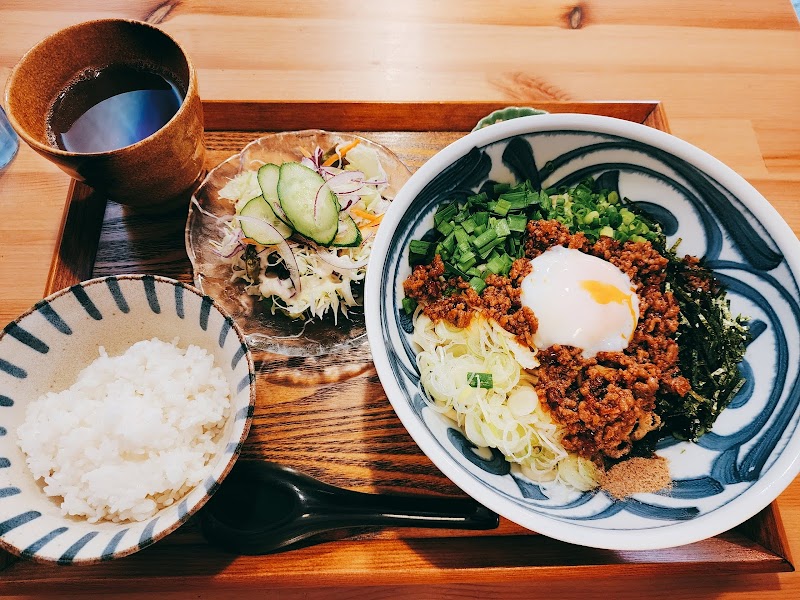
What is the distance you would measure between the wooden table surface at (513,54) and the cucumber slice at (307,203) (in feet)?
1.66

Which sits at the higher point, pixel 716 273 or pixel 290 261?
pixel 716 273

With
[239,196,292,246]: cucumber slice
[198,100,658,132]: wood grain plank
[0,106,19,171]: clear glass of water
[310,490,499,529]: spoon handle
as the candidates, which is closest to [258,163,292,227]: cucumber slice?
[239,196,292,246]: cucumber slice

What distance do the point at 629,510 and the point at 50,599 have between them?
1484 mm

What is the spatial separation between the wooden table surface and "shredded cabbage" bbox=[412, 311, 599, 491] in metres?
0.98

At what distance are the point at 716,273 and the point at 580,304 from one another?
0.41 meters

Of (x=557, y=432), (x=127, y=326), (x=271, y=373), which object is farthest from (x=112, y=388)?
(x=557, y=432)

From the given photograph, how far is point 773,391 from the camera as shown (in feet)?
4.49

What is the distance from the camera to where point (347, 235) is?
175 centimetres

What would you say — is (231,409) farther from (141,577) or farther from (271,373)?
(141,577)

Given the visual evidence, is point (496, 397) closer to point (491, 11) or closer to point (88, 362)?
point (88, 362)

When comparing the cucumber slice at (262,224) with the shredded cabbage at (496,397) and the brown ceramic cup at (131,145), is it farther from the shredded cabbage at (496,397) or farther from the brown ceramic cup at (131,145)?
the shredded cabbage at (496,397)

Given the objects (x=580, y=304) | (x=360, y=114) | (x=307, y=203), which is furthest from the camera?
(x=360, y=114)

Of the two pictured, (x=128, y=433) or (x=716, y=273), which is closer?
(x=128, y=433)

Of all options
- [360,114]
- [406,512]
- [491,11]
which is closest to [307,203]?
[360,114]
